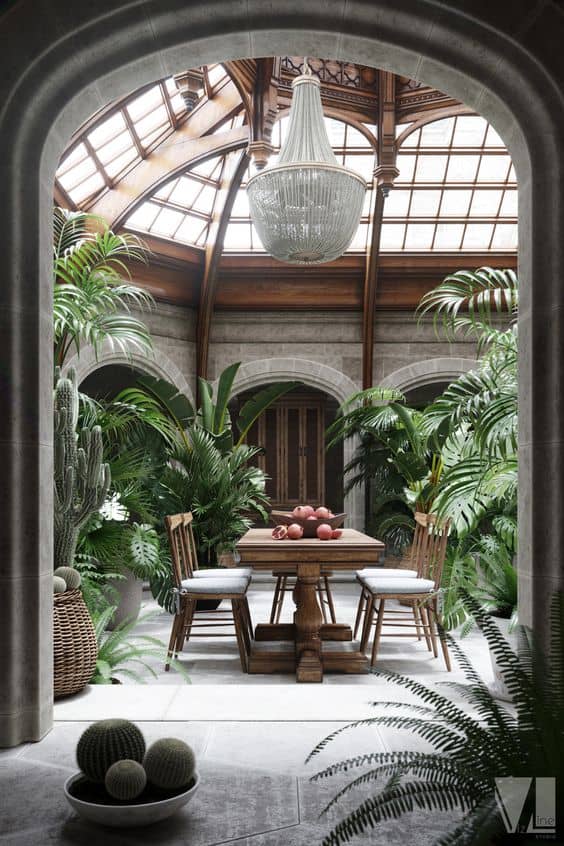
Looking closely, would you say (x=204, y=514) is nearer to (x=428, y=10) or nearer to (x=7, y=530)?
(x=7, y=530)

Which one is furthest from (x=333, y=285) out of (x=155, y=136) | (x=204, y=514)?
(x=204, y=514)

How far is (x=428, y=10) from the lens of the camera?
2.68m

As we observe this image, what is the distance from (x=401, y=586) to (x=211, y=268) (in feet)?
19.6

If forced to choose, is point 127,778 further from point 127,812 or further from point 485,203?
point 485,203

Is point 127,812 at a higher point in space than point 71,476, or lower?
lower

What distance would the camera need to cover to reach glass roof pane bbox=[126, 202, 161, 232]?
362 inches

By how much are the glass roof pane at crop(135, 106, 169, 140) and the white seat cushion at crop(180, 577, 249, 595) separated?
17.3ft

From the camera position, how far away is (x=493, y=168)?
918 centimetres

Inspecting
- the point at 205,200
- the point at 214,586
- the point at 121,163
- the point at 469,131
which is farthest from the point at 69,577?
the point at 469,131

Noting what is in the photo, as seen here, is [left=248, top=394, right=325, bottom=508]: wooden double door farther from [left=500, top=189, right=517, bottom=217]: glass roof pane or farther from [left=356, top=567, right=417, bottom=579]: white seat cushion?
[left=356, top=567, right=417, bottom=579]: white seat cushion

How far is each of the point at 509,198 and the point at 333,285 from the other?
244cm

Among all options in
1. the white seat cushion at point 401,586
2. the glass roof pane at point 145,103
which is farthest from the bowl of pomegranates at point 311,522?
the glass roof pane at point 145,103

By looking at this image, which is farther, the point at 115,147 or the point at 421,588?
the point at 115,147

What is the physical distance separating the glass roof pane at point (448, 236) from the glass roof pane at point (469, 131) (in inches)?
47.7
